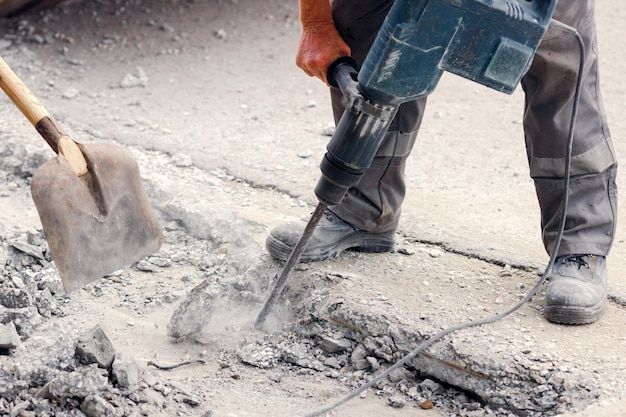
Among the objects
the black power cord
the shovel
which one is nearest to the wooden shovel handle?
the shovel

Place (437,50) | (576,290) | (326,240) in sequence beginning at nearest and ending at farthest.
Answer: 1. (437,50)
2. (576,290)
3. (326,240)

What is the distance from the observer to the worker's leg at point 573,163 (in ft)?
7.97

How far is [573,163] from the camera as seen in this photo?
259 centimetres

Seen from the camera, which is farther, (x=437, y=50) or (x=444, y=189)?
(x=444, y=189)

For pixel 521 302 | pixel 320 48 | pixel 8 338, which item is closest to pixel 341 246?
pixel 521 302

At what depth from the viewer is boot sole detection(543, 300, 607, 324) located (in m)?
2.49

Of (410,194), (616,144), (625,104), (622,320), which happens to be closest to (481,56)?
(622,320)

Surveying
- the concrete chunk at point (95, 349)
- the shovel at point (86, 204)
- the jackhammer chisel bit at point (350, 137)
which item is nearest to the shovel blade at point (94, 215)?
the shovel at point (86, 204)

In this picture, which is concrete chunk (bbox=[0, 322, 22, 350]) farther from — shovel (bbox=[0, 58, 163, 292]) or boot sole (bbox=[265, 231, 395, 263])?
boot sole (bbox=[265, 231, 395, 263])

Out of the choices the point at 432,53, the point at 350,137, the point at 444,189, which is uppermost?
the point at 432,53

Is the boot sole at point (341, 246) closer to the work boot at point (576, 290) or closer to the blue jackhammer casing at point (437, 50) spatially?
the work boot at point (576, 290)

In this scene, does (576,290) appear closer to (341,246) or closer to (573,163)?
(573,163)

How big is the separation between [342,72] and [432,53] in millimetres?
337

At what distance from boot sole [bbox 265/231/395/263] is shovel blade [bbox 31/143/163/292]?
47 cm
